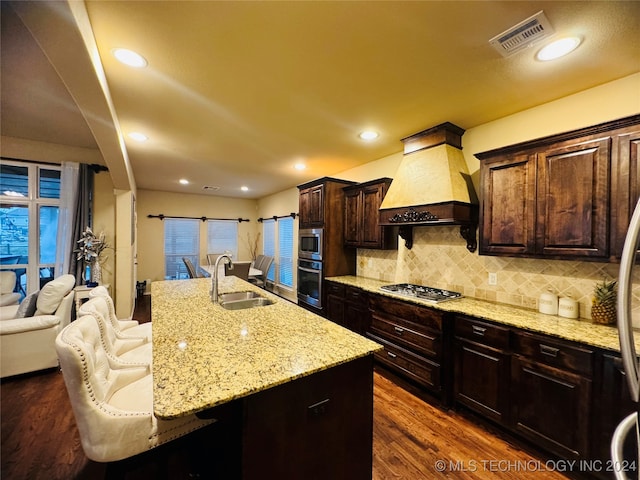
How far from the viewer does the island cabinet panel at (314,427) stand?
1.05 m

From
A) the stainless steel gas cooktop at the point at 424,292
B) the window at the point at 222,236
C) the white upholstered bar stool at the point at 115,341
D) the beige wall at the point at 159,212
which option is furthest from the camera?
the window at the point at 222,236

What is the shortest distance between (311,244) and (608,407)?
320cm

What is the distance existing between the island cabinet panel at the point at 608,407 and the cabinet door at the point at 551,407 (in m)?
0.04

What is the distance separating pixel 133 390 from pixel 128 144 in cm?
308

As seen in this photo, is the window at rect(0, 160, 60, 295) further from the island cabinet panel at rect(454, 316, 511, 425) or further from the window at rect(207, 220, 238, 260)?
the island cabinet panel at rect(454, 316, 511, 425)

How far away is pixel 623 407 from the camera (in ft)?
4.86

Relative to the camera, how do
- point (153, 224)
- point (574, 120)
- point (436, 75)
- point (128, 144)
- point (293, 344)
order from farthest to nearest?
point (153, 224) → point (128, 144) → point (574, 120) → point (436, 75) → point (293, 344)

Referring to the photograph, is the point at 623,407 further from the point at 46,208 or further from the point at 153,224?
the point at 153,224

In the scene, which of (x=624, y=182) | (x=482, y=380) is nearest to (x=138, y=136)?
(x=482, y=380)

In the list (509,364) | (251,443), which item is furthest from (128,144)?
(509,364)

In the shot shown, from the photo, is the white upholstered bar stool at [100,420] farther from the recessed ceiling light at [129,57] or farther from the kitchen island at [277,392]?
the recessed ceiling light at [129,57]

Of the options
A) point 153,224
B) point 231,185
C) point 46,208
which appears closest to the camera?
point 46,208

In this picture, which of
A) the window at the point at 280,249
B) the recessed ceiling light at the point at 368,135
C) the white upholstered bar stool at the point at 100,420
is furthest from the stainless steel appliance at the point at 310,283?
the white upholstered bar stool at the point at 100,420

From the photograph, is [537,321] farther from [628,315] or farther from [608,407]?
[628,315]
